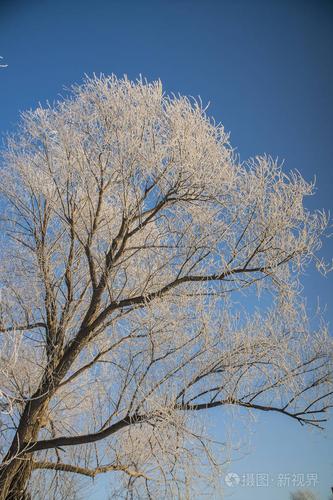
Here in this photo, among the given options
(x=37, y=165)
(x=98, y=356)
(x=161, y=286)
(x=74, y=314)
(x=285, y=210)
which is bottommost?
(x=98, y=356)

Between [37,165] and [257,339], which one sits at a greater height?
[37,165]

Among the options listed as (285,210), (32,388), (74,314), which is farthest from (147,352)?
(285,210)

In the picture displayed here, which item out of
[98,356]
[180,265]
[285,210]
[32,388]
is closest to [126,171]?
[180,265]

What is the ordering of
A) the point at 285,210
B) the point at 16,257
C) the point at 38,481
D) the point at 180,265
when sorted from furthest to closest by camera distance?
the point at 16,257 → the point at 38,481 → the point at 180,265 → the point at 285,210

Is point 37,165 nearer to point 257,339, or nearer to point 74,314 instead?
point 74,314

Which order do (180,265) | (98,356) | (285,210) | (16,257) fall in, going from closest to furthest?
1. (285,210)
2. (180,265)
3. (98,356)
4. (16,257)

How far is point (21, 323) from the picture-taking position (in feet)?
17.6

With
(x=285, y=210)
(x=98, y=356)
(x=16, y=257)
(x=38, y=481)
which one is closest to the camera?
(x=285, y=210)

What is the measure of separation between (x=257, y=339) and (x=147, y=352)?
3.62ft

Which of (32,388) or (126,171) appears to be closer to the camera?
(126,171)

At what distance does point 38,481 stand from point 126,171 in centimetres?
366

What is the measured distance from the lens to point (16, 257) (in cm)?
579

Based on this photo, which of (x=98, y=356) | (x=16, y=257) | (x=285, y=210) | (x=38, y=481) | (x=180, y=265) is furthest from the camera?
(x=16, y=257)

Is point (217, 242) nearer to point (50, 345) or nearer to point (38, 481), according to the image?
point (50, 345)
